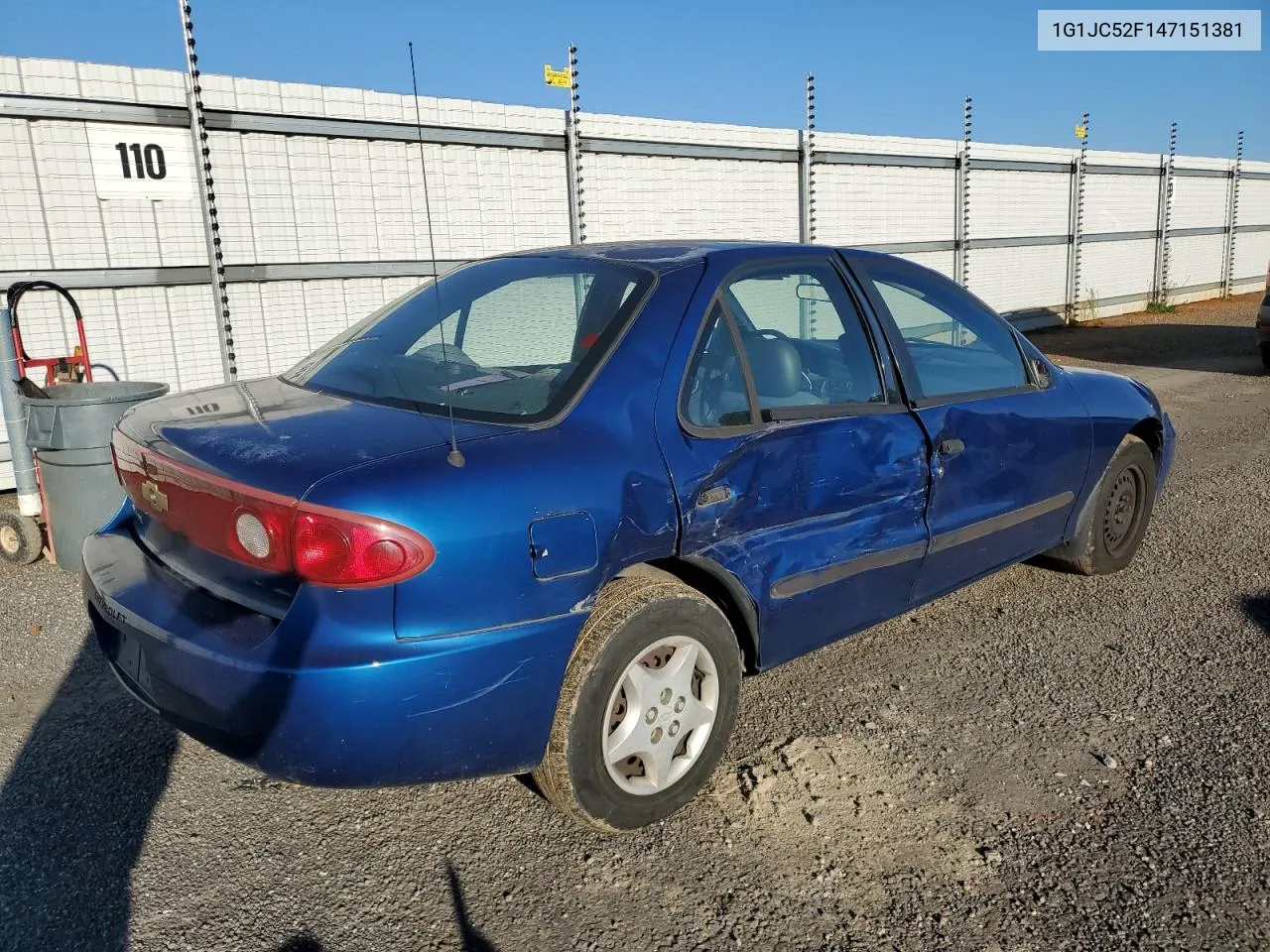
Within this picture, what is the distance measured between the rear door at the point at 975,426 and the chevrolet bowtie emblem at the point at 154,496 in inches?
92.2

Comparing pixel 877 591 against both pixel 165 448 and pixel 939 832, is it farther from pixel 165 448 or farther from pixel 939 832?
pixel 165 448

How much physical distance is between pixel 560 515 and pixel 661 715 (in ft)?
2.28

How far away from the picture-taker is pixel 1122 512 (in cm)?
477

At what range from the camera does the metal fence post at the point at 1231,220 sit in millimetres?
20719

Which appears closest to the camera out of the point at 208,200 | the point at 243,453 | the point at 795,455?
the point at 243,453

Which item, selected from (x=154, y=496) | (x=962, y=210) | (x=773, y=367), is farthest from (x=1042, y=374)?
(x=962, y=210)

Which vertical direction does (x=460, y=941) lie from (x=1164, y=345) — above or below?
below

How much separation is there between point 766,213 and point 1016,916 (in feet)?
32.0

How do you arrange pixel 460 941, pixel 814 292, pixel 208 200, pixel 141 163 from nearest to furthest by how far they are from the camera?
pixel 460 941 < pixel 814 292 < pixel 141 163 < pixel 208 200

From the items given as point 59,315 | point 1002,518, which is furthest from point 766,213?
point 1002,518

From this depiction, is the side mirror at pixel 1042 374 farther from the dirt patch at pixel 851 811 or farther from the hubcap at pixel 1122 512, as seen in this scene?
the dirt patch at pixel 851 811

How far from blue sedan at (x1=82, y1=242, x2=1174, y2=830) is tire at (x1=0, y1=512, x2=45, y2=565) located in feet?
8.54

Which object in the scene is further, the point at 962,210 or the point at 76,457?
the point at 962,210

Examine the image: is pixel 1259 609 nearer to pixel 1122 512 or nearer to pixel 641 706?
pixel 1122 512
